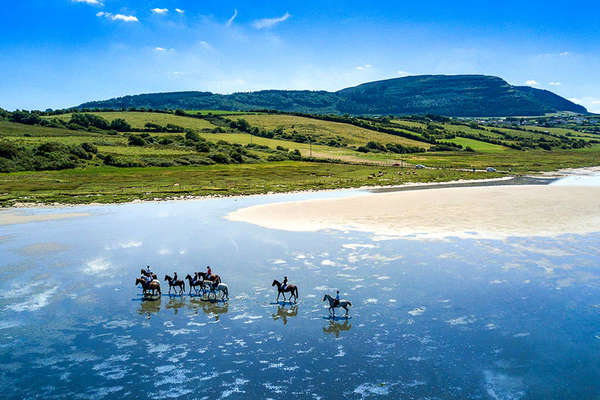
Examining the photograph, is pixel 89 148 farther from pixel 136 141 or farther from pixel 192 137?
pixel 192 137

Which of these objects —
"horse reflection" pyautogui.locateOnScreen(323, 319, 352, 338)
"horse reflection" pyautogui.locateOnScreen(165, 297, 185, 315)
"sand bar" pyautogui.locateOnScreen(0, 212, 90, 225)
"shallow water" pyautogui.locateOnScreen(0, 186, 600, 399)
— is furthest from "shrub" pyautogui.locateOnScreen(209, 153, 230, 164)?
"horse reflection" pyautogui.locateOnScreen(323, 319, 352, 338)

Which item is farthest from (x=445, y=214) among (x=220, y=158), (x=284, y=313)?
(x=220, y=158)

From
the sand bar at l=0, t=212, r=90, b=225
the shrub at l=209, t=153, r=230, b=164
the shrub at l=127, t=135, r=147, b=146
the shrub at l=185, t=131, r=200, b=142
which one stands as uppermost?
the shrub at l=185, t=131, r=200, b=142

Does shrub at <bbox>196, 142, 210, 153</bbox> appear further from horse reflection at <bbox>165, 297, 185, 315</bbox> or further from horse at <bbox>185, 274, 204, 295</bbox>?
horse reflection at <bbox>165, 297, 185, 315</bbox>

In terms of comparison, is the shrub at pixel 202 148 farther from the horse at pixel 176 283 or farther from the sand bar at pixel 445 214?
the horse at pixel 176 283

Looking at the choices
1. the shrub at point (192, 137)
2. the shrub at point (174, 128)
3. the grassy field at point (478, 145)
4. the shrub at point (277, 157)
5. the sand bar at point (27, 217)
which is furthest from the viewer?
the grassy field at point (478, 145)

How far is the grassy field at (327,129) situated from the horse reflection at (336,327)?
140 meters

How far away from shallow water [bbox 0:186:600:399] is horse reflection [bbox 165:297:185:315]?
35 centimetres

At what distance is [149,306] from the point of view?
68.6 feet

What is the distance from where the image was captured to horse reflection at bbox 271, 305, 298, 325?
19.0m

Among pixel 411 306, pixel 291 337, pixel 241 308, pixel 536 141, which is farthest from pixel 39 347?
pixel 536 141

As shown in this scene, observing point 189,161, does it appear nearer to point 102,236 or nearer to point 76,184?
point 76,184

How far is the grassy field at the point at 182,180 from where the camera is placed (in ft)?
198

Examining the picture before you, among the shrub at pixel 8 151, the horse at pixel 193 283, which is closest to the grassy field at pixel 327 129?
the shrub at pixel 8 151
